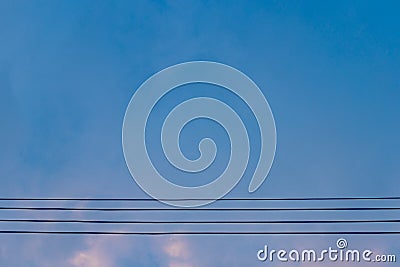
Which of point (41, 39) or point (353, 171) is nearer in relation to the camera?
point (353, 171)

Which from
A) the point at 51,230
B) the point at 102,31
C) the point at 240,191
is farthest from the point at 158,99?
the point at 51,230

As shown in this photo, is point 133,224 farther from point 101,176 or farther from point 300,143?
point 300,143

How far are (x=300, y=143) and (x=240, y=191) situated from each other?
0.28 m

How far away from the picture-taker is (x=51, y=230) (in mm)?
1814

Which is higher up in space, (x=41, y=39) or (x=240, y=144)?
(x=41, y=39)

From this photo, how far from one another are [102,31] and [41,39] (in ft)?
0.82

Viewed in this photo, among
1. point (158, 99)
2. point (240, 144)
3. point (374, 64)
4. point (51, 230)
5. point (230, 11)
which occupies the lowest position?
point (51, 230)

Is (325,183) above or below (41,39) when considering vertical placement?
below

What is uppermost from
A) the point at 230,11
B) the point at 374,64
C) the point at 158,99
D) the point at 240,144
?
the point at 230,11

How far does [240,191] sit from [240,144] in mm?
171

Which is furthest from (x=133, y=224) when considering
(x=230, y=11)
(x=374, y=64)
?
(x=374, y=64)

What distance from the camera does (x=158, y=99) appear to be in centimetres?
180

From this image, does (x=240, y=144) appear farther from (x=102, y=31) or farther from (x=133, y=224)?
(x=102, y=31)

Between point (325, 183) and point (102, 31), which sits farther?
point (102, 31)
